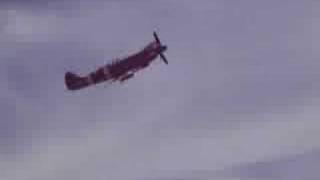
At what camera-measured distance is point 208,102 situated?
72 cm

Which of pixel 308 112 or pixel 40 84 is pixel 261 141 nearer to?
pixel 308 112

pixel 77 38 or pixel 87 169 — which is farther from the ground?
pixel 77 38

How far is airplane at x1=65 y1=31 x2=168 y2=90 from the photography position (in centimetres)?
72

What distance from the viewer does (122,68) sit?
73cm

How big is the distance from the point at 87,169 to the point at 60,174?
3 centimetres

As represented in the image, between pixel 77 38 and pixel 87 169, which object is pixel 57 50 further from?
pixel 87 169

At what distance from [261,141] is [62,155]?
0.75ft

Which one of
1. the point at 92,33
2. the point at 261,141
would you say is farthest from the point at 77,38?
the point at 261,141

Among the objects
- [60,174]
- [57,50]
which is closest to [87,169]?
[60,174]

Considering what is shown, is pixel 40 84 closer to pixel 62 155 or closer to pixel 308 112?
pixel 62 155

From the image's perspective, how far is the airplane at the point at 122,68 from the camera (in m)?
0.72

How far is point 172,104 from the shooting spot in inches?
28.3

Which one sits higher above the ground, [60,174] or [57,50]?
[57,50]

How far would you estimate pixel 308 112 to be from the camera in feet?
2.35
